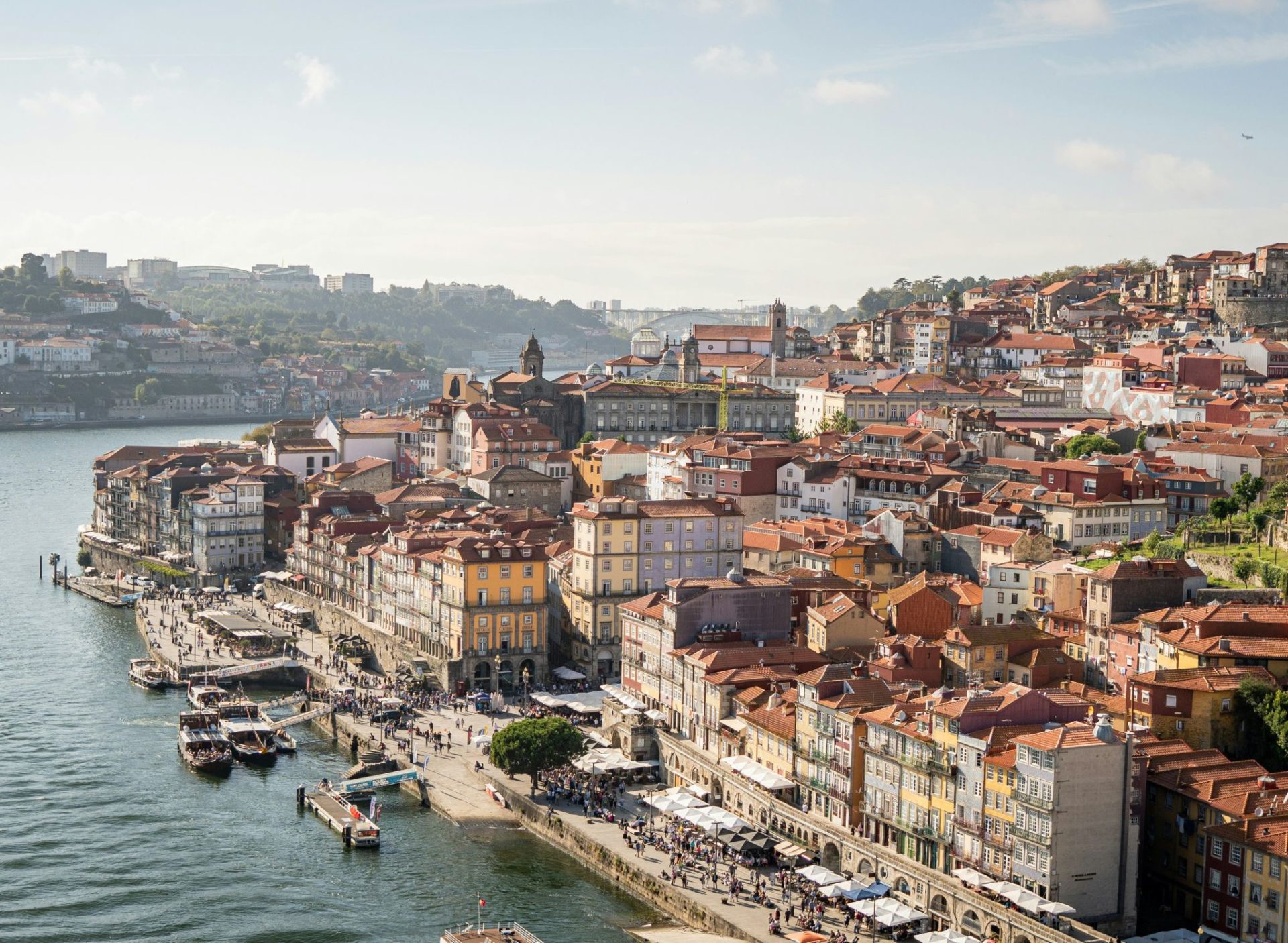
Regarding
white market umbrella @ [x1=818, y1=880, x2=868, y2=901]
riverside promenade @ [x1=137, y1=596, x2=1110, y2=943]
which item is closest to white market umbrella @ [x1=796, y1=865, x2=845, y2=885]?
white market umbrella @ [x1=818, y1=880, x2=868, y2=901]

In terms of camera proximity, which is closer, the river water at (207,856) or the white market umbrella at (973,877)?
the white market umbrella at (973,877)

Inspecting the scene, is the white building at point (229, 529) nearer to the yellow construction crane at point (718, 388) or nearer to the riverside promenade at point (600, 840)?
the riverside promenade at point (600, 840)

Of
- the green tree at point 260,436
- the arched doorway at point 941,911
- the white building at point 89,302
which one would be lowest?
the arched doorway at point 941,911

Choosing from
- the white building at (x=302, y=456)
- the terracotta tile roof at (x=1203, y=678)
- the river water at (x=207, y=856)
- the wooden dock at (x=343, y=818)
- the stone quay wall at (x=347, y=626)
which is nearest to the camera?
the river water at (x=207, y=856)

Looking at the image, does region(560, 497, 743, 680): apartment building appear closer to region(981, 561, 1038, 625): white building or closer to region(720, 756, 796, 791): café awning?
region(981, 561, 1038, 625): white building

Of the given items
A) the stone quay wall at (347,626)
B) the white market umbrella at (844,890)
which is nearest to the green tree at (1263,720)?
the white market umbrella at (844,890)

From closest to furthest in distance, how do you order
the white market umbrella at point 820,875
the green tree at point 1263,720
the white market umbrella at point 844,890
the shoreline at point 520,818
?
the white market umbrella at point 844,890, the white market umbrella at point 820,875, the shoreline at point 520,818, the green tree at point 1263,720

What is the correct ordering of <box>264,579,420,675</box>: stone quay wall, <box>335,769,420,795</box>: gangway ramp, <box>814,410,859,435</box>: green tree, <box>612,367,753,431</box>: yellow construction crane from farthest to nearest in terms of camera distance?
<box>612,367,753,431</box>: yellow construction crane < <box>814,410,859,435</box>: green tree < <box>264,579,420,675</box>: stone quay wall < <box>335,769,420,795</box>: gangway ramp
